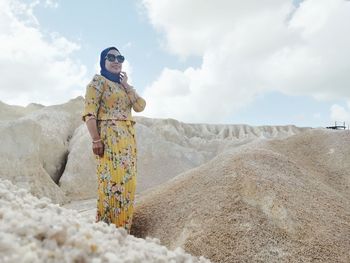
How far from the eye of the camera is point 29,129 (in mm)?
7246

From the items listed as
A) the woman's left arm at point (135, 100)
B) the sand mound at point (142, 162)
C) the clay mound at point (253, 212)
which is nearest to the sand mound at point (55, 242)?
the clay mound at point (253, 212)

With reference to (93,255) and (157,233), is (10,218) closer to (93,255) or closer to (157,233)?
(93,255)

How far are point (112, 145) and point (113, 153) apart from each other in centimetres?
6

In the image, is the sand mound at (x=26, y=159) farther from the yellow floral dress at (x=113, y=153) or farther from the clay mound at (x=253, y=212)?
the yellow floral dress at (x=113, y=153)

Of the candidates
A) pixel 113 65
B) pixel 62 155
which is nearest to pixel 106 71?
pixel 113 65

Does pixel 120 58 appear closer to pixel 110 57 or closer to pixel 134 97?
pixel 110 57

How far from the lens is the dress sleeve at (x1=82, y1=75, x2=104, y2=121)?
353 cm

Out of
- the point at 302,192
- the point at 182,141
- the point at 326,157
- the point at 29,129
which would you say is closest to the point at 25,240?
the point at 302,192

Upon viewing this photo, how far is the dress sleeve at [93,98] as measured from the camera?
3533 millimetres

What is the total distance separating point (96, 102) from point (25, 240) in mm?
2144

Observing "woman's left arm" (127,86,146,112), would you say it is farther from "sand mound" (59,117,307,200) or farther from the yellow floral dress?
"sand mound" (59,117,307,200)

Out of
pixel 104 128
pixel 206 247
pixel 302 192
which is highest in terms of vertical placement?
pixel 104 128

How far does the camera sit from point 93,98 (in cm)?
356

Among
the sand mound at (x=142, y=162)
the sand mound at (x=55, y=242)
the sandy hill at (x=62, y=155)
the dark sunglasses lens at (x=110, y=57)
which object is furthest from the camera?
the sand mound at (x=142, y=162)
